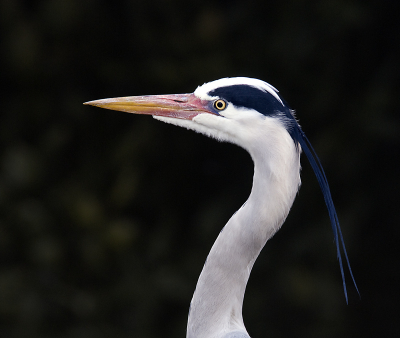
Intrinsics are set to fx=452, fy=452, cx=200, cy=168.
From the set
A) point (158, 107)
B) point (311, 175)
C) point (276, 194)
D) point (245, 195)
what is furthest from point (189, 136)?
point (276, 194)

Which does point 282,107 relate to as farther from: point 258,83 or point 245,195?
point 245,195

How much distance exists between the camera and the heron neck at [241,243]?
72 cm

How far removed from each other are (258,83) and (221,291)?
349 mm

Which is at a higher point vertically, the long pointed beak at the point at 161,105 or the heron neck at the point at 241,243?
the long pointed beak at the point at 161,105

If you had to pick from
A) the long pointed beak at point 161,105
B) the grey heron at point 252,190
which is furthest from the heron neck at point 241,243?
the long pointed beak at point 161,105

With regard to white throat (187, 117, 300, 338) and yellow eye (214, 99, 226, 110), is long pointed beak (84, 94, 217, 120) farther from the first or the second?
white throat (187, 117, 300, 338)

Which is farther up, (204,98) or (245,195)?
(204,98)

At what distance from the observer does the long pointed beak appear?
0.79 meters

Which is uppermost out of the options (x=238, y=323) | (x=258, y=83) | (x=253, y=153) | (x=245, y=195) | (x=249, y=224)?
(x=258, y=83)

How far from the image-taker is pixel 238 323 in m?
0.77

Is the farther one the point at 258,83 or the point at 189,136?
the point at 189,136

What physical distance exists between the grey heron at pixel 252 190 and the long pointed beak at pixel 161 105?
0.02 meters

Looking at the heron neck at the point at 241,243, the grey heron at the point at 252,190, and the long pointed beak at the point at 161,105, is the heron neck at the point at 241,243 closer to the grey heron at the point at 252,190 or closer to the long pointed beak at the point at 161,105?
the grey heron at the point at 252,190

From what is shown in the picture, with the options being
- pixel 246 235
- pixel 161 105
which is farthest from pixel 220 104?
pixel 246 235
